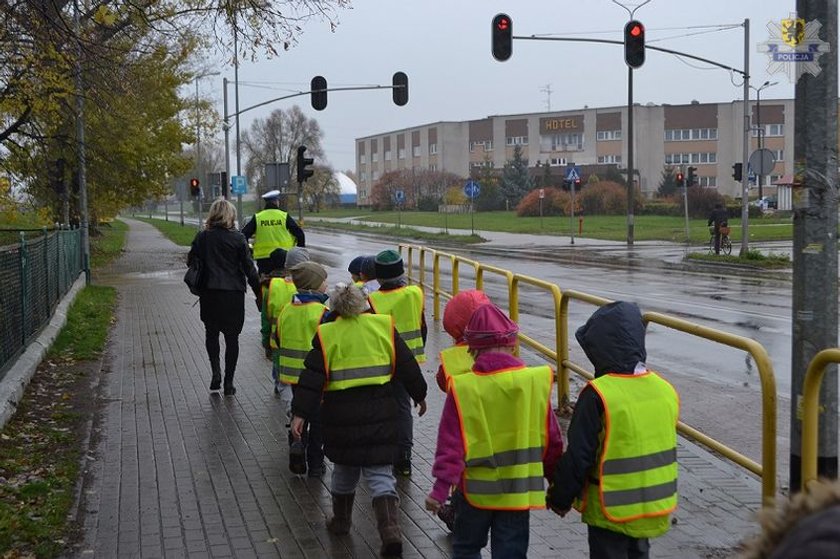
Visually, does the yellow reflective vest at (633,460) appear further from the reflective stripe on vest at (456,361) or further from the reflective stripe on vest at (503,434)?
the reflective stripe on vest at (456,361)

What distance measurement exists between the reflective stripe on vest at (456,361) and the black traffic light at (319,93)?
2623 centimetres

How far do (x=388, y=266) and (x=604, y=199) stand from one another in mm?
68738

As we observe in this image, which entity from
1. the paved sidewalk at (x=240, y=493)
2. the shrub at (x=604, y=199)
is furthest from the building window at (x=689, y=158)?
the paved sidewalk at (x=240, y=493)

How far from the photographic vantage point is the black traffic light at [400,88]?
103ft

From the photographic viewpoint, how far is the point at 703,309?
17359 mm

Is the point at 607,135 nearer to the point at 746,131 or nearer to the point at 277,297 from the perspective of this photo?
the point at 746,131

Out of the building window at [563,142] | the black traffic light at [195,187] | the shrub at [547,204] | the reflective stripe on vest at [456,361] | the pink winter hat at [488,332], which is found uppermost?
the building window at [563,142]

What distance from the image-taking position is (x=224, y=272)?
9.32m

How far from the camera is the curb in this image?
8427 millimetres

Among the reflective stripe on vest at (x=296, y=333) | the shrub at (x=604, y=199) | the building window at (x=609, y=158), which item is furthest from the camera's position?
the building window at (x=609, y=158)

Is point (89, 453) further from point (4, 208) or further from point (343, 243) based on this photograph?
point (343, 243)

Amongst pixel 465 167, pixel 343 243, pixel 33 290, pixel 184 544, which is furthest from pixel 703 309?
pixel 465 167

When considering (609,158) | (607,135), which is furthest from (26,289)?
(607,135)

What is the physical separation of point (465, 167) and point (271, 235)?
98066 mm
